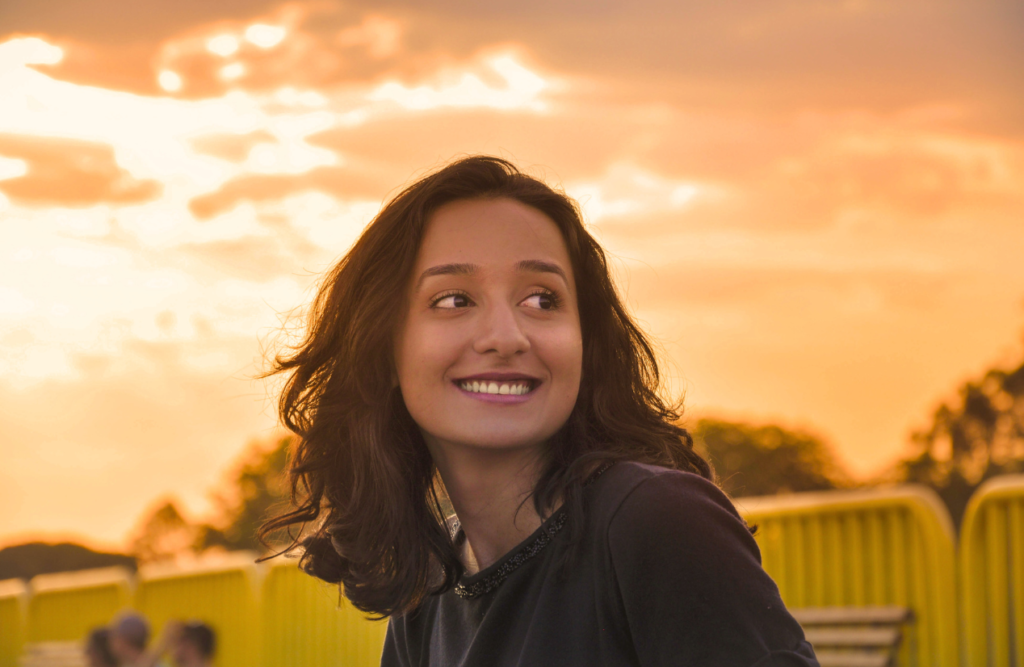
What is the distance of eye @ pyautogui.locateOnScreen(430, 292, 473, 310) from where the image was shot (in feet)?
7.49

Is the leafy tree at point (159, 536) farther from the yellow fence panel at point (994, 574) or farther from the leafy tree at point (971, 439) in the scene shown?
the yellow fence panel at point (994, 574)

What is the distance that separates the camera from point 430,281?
2.32 meters

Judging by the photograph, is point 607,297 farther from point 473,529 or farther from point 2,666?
point 2,666

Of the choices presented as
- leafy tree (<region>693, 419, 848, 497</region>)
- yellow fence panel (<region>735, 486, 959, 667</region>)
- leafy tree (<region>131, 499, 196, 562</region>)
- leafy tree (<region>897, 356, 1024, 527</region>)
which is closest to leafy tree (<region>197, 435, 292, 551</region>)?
leafy tree (<region>131, 499, 196, 562</region>)

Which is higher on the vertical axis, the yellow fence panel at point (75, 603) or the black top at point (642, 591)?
the black top at point (642, 591)

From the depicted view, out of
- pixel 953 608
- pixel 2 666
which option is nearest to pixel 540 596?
pixel 953 608

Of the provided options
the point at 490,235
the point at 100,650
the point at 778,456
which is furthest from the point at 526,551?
the point at 778,456

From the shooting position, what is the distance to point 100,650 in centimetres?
1031

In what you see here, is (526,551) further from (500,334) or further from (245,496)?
(245,496)

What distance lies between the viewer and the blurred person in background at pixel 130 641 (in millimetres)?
9984

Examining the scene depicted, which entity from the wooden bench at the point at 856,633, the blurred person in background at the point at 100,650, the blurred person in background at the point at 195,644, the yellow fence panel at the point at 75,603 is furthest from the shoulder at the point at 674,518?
the yellow fence panel at the point at 75,603

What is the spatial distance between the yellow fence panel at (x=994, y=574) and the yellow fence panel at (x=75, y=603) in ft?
38.7

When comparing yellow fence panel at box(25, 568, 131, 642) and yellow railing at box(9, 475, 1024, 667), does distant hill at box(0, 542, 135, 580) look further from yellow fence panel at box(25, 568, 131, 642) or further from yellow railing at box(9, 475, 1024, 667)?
yellow railing at box(9, 475, 1024, 667)

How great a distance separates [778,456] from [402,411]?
45866 mm
